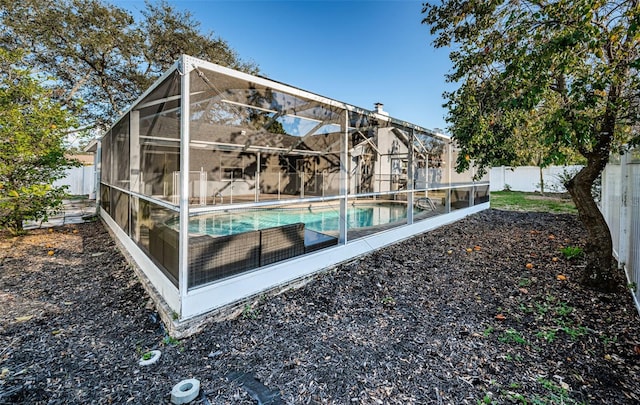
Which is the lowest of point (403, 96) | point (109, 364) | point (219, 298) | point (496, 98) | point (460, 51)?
point (109, 364)

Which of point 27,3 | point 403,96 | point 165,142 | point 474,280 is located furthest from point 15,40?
point 474,280

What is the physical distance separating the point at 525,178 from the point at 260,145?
16.8 metres

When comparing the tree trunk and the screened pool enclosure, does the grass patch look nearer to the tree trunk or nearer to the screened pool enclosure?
the screened pool enclosure

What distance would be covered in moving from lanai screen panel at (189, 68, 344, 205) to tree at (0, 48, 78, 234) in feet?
8.43

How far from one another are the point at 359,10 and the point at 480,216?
6.86 meters

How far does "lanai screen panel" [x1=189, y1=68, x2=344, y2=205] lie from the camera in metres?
4.53

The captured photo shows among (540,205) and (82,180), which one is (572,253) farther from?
(82,180)

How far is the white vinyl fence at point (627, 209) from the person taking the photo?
2752 millimetres

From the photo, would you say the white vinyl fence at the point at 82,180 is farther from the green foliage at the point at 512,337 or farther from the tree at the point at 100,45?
the green foliage at the point at 512,337

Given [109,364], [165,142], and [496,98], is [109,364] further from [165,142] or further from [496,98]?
[496,98]

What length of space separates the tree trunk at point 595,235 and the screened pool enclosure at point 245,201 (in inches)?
106

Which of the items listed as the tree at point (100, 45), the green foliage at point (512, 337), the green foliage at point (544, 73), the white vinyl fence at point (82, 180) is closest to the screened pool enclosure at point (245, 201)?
the green foliage at point (544, 73)

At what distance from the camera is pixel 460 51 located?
406cm

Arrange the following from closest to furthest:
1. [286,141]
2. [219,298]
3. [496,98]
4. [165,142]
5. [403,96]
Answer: [219,298], [165,142], [496,98], [286,141], [403,96]
